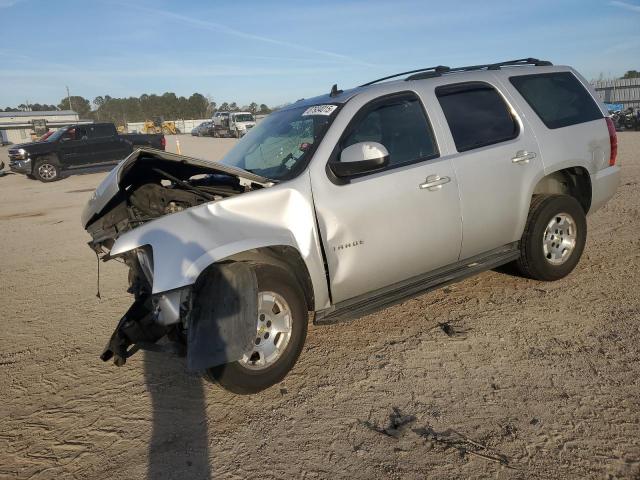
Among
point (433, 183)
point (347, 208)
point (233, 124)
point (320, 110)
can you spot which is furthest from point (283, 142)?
point (233, 124)

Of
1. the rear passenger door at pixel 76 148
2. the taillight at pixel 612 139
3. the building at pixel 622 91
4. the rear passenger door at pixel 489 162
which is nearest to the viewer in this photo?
the rear passenger door at pixel 489 162

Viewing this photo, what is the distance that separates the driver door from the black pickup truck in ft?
56.6

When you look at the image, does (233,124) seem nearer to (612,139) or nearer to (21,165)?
(21,165)

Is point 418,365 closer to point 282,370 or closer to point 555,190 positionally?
point 282,370

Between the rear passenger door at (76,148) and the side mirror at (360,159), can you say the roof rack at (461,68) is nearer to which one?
the side mirror at (360,159)

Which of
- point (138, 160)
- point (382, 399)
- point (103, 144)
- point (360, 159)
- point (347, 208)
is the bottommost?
point (382, 399)

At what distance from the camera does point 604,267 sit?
16.6ft

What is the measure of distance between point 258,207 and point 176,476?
164 cm

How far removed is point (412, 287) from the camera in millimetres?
3881

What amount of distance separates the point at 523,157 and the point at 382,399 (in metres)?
2.51

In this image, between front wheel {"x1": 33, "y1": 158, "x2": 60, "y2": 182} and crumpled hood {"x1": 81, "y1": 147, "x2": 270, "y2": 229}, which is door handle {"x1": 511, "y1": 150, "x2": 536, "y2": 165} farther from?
front wheel {"x1": 33, "y1": 158, "x2": 60, "y2": 182}

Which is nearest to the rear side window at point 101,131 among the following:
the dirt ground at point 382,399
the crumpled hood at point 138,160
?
the dirt ground at point 382,399

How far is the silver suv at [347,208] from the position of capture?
307 cm

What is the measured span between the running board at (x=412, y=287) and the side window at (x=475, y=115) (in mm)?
977
